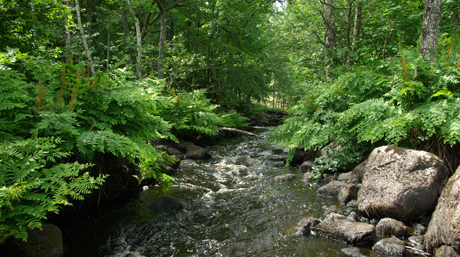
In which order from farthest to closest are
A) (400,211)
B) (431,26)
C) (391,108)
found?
(431,26) → (391,108) → (400,211)

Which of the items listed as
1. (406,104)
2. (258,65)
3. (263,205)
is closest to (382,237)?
(263,205)

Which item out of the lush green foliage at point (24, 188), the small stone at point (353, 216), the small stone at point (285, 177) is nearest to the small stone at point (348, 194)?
the small stone at point (353, 216)

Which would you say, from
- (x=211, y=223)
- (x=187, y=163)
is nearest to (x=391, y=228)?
(x=211, y=223)

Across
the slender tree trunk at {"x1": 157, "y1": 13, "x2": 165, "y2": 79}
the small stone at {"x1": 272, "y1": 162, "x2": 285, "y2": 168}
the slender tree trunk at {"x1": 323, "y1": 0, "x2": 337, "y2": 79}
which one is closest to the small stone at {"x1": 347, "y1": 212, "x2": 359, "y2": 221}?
the small stone at {"x1": 272, "y1": 162, "x2": 285, "y2": 168}

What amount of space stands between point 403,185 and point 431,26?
4.58 meters

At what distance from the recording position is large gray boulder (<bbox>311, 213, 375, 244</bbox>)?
3.68 m

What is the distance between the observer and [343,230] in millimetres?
3824

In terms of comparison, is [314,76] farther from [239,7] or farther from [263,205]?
[263,205]

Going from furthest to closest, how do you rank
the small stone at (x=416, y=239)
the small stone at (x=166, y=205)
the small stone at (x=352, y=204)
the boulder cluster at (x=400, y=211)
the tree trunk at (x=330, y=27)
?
the tree trunk at (x=330, y=27)
the small stone at (x=166, y=205)
the small stone at (x=352, y=204)
the small stone at (x=416, y=239)
the boulder cluster at (x=400, y=211)

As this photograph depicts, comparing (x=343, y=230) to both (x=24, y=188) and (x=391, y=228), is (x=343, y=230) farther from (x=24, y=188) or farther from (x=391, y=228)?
(x=24, y=188)

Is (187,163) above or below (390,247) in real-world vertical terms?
below

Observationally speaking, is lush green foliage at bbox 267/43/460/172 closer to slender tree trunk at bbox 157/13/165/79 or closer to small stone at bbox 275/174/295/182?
small stone at bbox 275/174/295/182

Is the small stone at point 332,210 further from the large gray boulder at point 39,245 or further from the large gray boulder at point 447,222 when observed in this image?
the large gray boulder at point 39,245

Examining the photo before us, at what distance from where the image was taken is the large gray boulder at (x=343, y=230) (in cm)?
368
